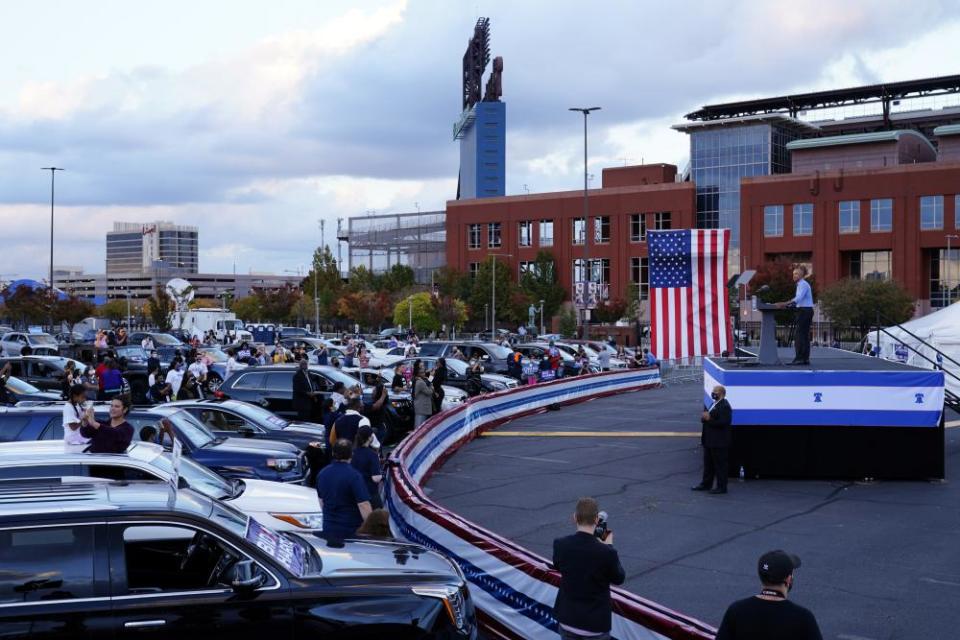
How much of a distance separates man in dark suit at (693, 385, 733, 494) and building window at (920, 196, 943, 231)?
224ft

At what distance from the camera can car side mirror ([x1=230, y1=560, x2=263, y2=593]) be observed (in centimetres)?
570

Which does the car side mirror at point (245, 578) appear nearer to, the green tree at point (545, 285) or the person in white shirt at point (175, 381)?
the person in white shirt at point (175, 381)

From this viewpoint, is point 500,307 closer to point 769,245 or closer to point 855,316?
point 769,245

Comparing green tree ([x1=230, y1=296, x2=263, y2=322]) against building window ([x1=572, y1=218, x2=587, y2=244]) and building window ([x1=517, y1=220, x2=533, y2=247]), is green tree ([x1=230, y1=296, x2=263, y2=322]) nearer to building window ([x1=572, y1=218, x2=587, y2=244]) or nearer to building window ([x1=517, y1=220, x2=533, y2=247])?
building window ([x1=517, y1=220, x2=533, y2=247])

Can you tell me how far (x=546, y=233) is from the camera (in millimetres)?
92750

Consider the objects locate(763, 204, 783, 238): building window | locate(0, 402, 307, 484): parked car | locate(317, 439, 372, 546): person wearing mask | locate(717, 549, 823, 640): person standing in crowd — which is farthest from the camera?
locate(763, 204, 783, 238): building window

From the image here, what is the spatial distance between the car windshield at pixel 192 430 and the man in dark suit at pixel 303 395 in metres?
4.73

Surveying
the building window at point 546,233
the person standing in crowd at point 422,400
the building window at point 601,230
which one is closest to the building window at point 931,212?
the building window at point 601,230

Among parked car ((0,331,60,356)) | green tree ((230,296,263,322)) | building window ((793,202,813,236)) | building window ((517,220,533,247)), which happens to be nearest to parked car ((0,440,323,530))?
parked car ((0,331,60,356))

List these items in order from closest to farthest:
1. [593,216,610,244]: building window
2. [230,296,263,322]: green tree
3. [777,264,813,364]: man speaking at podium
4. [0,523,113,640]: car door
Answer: [0,523,113,640]: car door → [777,264,813,364]: man speaking at podium → [593,216,610,244]: building window → [230,296,263,322]: green tree

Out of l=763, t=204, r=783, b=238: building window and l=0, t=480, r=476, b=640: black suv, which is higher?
l=763, t=204, r=783, b=238: building window

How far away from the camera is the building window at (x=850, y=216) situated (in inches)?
3049

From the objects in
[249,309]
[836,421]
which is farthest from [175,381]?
[249,309]

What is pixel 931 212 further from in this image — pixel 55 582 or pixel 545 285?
pixel 55 582
